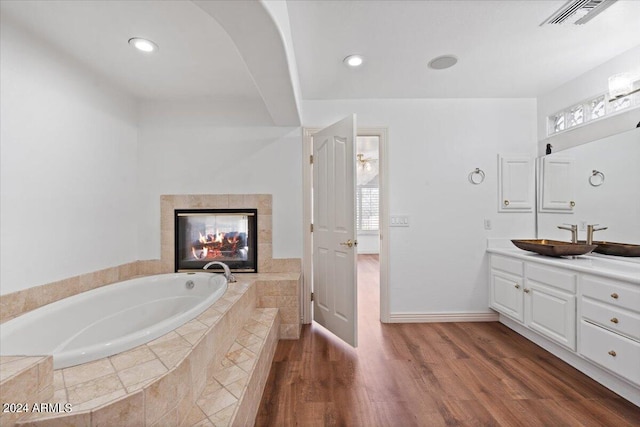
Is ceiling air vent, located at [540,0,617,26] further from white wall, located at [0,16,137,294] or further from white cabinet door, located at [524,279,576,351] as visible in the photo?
white wall, located at [0,16,137,294]

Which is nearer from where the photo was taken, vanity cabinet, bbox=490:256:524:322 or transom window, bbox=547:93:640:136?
transom window, bbox=547:93:640:136

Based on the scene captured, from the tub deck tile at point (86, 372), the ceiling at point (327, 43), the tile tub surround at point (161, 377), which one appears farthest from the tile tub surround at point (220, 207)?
the tub deck tile at point (86, 372)

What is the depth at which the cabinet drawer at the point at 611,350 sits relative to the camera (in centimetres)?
163

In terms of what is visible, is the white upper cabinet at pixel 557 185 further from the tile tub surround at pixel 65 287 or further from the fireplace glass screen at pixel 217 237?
the tile tub surround at pixel 65 287

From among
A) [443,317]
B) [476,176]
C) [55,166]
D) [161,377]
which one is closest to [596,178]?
[476,176]

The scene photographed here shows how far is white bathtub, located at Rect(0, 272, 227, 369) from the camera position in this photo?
1.29 metres

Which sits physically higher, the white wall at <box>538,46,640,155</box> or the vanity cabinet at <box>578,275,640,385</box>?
the white wall at <box>538,46,640,155</box>

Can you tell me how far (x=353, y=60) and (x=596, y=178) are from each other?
89.1 inches

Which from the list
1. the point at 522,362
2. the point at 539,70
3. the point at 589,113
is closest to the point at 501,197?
the point at 589,113

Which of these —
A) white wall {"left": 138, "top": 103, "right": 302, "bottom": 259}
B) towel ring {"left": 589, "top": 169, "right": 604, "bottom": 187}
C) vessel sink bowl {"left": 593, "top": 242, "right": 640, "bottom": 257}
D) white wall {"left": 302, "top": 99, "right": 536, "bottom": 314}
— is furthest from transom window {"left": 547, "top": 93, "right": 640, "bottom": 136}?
white wall {"left": 138, "top": 103, "right": 302, "bottom": 259}

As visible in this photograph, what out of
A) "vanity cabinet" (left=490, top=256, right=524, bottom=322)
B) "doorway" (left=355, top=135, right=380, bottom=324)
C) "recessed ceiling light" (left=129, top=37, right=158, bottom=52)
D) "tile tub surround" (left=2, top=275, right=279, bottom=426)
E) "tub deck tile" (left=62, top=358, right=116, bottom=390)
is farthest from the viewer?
"doorway" (left=355, top=135, right=380, bottom=324)

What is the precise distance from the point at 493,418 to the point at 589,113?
106 inches

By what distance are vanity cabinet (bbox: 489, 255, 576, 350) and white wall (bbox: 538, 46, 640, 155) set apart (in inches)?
50.0

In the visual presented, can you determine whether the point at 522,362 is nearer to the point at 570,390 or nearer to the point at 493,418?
the point at 570,390
